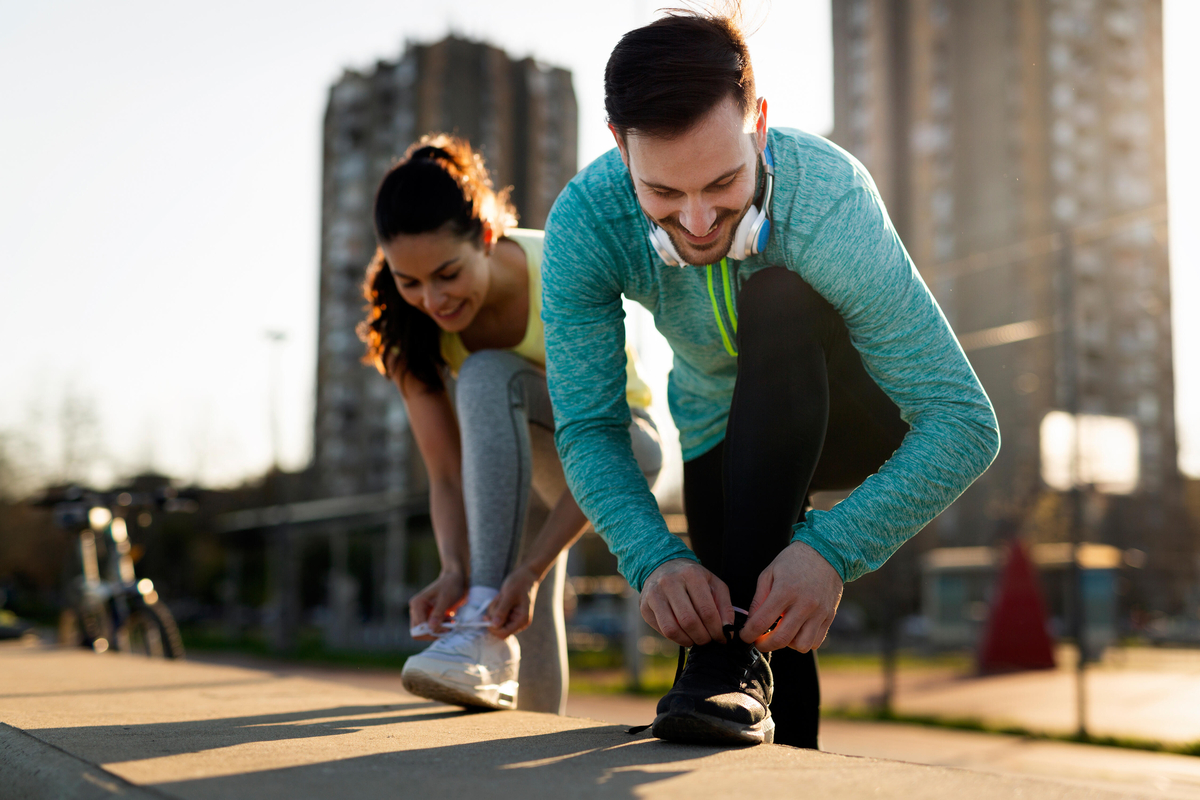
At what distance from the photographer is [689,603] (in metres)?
1.27

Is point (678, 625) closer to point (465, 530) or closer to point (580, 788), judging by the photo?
point (580, 788)

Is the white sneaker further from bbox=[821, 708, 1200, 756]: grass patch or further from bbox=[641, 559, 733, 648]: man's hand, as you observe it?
bbox=[821, 708, 1200, 756]: grass patch

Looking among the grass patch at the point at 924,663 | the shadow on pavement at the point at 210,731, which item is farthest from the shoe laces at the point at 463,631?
the grass patch at the point at 924,663

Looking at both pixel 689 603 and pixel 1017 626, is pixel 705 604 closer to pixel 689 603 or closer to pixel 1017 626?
pixel 689 603

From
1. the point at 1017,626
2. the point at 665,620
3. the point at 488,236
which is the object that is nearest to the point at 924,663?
the point at 1017,626

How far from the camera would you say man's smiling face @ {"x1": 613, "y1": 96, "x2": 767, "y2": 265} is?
138cm

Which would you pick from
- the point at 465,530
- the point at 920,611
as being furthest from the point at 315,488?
the point at 465,530

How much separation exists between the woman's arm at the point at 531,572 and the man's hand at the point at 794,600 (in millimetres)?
691

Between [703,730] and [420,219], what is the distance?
4.20 ft

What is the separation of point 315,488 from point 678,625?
44.3 m

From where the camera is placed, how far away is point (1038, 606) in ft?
44.2

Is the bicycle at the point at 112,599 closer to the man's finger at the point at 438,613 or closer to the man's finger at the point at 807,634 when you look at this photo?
the man's finger at the point at 438,613

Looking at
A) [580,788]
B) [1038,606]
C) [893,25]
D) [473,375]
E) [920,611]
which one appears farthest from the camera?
[893,25]

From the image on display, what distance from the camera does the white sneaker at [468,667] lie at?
1779 mm
